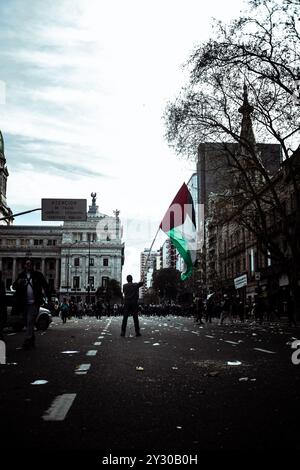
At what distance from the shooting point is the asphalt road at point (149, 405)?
11.5ft

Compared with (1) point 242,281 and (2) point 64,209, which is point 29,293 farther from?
(1) point 242,281

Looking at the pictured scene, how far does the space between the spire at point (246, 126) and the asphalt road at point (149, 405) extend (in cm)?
1903

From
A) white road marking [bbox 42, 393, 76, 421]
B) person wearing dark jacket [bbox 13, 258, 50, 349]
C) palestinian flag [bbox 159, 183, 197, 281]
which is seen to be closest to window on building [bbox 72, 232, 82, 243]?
palestinian flag [bbox 159, 183, 197, 281]

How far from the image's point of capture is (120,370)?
740 cm

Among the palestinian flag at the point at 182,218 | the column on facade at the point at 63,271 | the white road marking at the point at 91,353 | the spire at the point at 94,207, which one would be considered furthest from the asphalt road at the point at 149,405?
the spire at the point at 94,207

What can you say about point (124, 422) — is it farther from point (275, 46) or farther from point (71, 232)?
point (71, 232)

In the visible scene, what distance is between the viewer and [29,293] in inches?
439

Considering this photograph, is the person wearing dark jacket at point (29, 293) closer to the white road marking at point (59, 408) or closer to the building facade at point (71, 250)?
the white road marking at point (59, 408)

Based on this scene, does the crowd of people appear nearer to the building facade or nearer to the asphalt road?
the asphalt road

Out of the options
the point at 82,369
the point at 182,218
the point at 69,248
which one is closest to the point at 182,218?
the point at 182,218

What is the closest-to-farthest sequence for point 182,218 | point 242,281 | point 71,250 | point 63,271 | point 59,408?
point 59,408 → point 182,218 → point 242,281 → point 63,271 → point 71,250

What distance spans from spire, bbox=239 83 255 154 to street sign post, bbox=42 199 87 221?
30.4ft

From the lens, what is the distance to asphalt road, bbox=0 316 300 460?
349cm

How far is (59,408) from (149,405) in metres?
0.81
